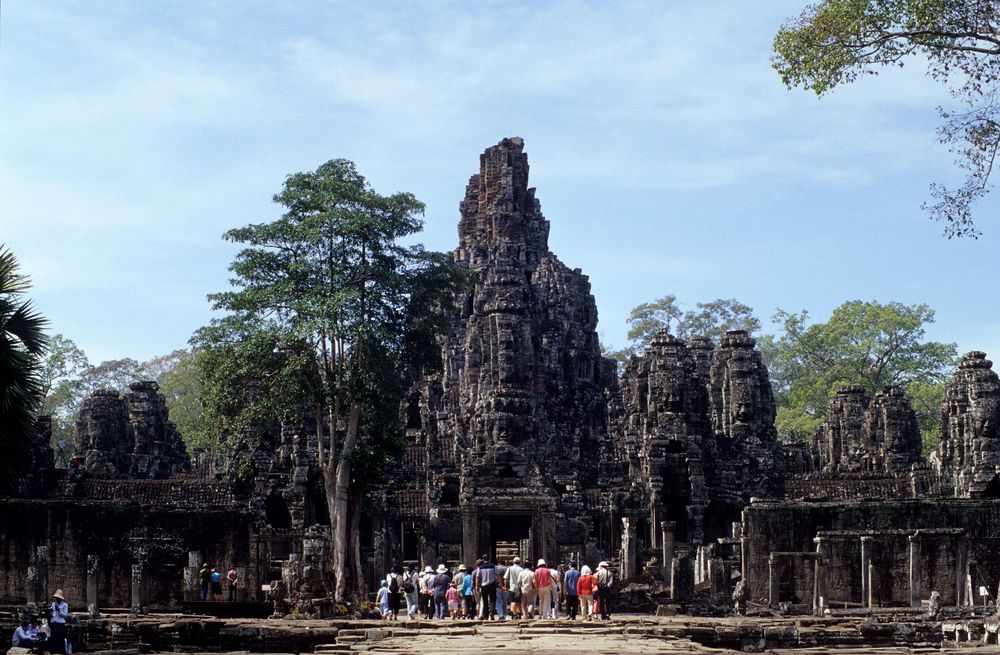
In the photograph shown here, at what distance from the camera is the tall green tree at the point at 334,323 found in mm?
32625

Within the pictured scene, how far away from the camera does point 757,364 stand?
152 feet

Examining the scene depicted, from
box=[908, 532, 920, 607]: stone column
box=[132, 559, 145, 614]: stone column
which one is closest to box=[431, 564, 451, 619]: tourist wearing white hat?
box=[132, 559, 145, 614]: stone column

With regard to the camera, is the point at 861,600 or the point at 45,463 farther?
the point at 45,463

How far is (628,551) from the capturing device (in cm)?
3603

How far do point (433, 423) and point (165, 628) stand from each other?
28167mm

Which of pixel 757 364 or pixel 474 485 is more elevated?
pixel 757 364

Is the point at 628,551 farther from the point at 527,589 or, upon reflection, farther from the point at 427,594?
the point at 527,589

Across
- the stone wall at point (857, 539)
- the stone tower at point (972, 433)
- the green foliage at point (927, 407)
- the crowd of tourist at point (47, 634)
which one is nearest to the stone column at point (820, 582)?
the stone wall at point (857, 539)

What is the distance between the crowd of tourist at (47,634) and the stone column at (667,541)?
1662 cm

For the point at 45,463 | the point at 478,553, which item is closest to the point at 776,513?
the point at 478,553

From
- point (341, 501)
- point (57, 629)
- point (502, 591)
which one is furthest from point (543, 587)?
point (57, 629)

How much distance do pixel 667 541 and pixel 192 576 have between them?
1069 cm

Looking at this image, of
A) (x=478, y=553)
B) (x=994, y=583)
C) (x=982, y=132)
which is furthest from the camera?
(x=478, y=553)

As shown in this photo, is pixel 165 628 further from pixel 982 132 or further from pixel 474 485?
pixel 982 132
